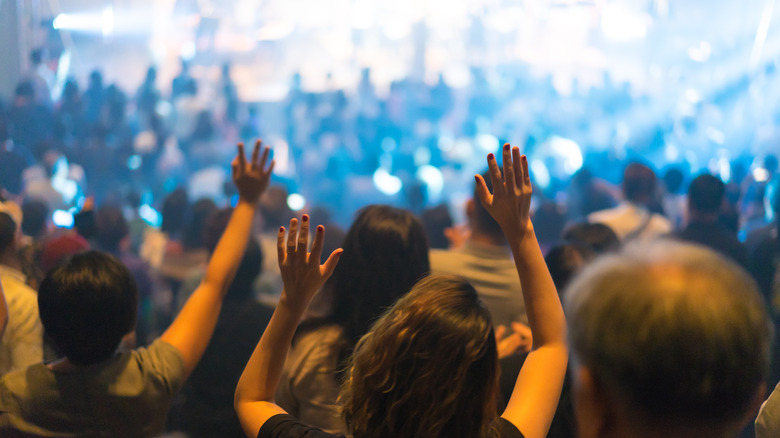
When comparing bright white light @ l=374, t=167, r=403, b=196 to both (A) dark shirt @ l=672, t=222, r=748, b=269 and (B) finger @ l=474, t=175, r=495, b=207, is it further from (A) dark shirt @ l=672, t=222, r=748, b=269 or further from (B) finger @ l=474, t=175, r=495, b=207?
(B) finger @ l=474, t=175, r=495, b=207

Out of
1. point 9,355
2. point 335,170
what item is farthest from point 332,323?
point 335,170

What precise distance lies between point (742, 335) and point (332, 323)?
1.06 m

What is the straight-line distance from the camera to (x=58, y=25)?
27.2ft

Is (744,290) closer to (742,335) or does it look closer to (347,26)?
(742,335)

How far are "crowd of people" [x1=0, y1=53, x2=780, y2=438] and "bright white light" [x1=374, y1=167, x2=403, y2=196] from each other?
3.15m

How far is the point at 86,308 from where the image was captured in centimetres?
132

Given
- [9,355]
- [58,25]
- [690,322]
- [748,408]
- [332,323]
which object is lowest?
[9,355]

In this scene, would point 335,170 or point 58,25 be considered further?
point 58,25

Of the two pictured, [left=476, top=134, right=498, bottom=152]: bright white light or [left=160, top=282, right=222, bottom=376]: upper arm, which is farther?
[left=476, top=134, right=498, bottom=152]: bright white light

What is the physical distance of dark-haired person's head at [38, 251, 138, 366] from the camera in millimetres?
1299

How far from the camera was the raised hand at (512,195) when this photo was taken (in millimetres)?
1139

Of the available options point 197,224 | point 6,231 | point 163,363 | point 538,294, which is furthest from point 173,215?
point 538,294

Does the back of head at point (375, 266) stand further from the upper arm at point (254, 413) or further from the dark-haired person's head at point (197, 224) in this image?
the dark-haired person's head at point (197, 224)

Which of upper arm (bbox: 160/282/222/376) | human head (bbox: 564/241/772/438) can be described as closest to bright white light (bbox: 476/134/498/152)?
upper arm (bbox: 160/282/222/376)
